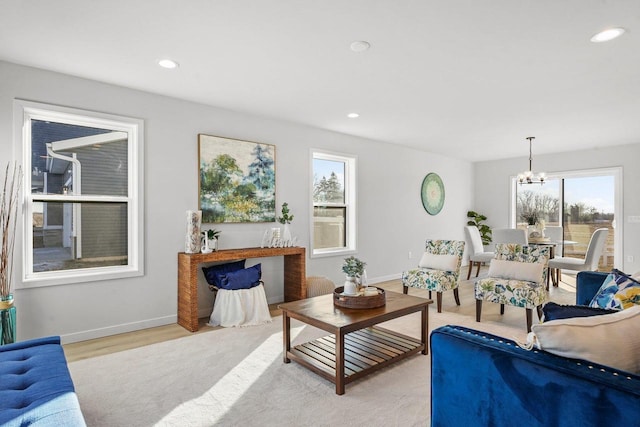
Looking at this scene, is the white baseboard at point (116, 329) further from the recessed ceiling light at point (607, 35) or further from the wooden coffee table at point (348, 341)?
the recessed ceiling light at point (607, 35)

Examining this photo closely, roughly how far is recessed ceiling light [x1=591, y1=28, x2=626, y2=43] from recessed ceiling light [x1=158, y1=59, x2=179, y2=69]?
308cm

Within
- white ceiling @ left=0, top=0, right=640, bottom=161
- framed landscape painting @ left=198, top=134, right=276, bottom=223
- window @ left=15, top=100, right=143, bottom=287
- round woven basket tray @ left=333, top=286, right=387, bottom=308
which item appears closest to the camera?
white ceiling @ left=0, top=0, right=640, bottom=161

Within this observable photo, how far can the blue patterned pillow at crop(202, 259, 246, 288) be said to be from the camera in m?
3.74

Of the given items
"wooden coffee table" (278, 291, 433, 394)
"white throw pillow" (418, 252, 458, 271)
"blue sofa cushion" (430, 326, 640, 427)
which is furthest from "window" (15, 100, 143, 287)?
"white throw pillow" (418, 252, 458, 271)

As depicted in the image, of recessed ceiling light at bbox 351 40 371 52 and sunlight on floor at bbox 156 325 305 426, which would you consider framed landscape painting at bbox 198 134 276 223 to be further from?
recessed ceiling light at bbox 351 40 371 52

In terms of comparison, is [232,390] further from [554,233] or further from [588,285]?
[554,233]

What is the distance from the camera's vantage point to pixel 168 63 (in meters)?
2.88

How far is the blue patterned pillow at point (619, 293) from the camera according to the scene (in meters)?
1.85

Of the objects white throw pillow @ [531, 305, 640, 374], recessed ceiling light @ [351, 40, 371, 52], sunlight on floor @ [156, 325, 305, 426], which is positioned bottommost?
sunlight on floor @ [156, 325, 305, 426]

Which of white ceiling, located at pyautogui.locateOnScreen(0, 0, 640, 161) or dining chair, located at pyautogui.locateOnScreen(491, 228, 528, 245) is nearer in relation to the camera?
white ceiling, located at pyautogui.locateOnScreen(0, 0, 640, 161)

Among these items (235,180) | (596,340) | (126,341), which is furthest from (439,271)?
(126,341)

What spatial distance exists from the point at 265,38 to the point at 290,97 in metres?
1.24

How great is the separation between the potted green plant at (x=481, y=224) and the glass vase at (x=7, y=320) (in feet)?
24.9

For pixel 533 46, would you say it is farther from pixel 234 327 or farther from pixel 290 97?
pixel 234 327
